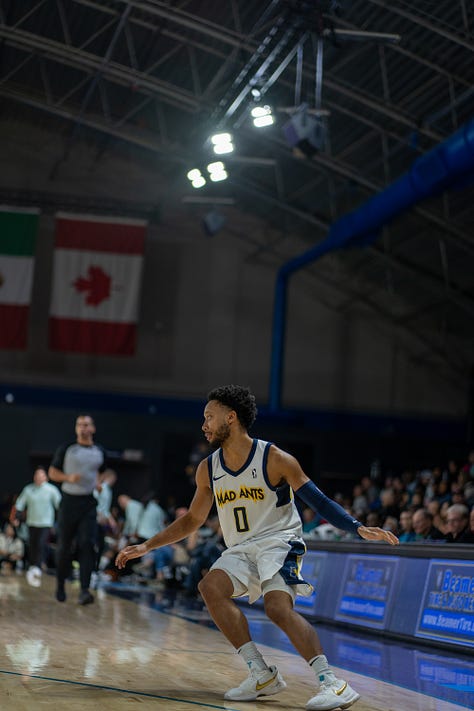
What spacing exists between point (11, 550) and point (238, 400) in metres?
15.0

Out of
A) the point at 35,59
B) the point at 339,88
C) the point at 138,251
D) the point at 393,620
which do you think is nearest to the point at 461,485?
the point at 393,620

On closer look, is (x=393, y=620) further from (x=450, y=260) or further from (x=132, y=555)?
(x=450, y=260)

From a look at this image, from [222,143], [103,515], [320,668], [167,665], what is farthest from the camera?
[222,143]

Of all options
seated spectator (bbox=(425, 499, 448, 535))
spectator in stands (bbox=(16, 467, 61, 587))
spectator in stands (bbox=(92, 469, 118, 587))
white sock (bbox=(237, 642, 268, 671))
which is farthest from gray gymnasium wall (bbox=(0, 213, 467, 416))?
white sock (bbox=(237, 642, 268, 671))

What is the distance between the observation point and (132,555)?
5.18 meters

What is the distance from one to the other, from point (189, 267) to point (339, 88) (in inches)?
345

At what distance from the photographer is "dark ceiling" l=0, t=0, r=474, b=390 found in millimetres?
17672

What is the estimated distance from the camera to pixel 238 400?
518 cm

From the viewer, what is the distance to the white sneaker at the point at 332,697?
14.7ft

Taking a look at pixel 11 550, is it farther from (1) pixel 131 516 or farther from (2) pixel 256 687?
(2) pixel 256 687

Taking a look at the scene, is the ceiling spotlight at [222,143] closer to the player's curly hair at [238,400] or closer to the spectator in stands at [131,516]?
→ the spectator in stands at [131,516]

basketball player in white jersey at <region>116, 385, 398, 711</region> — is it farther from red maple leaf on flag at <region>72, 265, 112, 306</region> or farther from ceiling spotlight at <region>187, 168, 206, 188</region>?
red maple leaf on flag at <region>72, 265, 112, 306</region>

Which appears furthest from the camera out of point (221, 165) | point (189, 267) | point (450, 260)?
point (189, 267)

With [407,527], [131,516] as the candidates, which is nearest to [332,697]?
[407,527]
